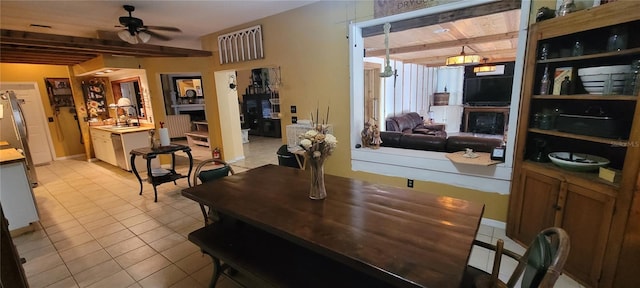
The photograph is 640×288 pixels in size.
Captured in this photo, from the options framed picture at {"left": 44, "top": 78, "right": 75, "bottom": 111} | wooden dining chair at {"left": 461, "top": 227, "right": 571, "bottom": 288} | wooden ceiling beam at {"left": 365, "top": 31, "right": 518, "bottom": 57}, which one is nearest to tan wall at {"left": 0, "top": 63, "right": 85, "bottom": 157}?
framed picture at {"left": 44, "top": 78, "right": 75, "bottom": 111}

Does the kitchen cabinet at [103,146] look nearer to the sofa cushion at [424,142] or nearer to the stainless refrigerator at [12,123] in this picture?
the stainless refrigerator at [12,123]

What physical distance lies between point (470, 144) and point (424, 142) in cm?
51

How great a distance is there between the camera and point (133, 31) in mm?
3322

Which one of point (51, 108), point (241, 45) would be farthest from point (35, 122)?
point (241, 45)

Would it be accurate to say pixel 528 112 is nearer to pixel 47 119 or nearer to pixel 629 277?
pixel 629 277

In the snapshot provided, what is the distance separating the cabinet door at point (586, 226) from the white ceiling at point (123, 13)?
3.33 meters

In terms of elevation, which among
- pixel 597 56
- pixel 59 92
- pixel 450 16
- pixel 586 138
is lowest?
pixel 586 138

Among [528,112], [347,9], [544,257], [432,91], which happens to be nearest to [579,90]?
[528,112]

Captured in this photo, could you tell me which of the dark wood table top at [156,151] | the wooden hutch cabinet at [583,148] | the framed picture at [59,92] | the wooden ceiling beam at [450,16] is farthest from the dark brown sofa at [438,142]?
the framed picture at [59,92]

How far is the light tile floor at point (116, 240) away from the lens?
7.04 ft

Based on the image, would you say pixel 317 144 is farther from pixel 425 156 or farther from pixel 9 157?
pixel 9 157

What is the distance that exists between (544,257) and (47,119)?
867cm

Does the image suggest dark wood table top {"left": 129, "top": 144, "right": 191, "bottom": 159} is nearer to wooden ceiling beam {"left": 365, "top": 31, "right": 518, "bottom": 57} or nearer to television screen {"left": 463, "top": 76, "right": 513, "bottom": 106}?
wooden ceiling beam {"left": 365, "top": 31, "right": 518, "bottom": 57}

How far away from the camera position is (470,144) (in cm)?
307
